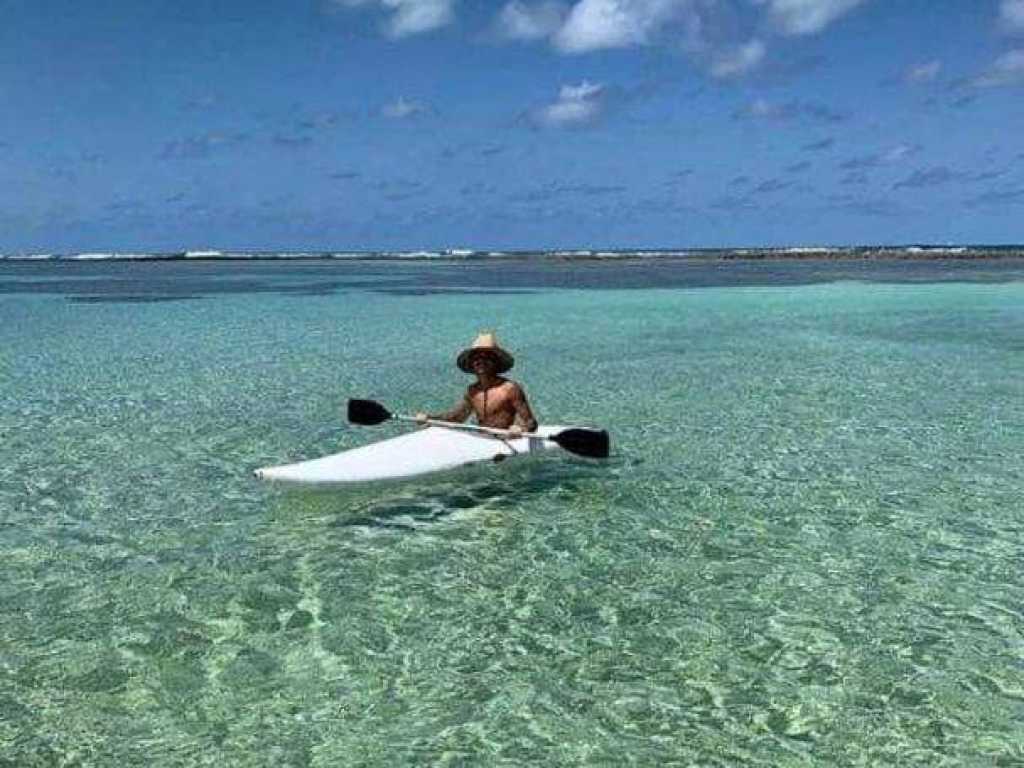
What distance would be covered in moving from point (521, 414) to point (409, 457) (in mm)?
1574

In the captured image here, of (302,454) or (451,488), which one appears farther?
(302,454)

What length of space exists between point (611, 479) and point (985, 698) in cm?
570

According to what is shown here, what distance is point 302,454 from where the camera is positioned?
1321 centimetres

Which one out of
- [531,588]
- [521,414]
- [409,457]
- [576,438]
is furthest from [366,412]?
[531,588]

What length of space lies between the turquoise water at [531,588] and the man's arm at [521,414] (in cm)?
62

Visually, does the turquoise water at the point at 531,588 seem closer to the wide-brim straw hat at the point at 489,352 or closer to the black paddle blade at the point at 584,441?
the black paddle blade at the point at 584,441

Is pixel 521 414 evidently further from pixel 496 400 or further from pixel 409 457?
pixel 409 457

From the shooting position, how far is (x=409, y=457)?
1072 centimetres

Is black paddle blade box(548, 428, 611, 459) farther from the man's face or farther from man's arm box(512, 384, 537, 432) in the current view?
the man's face

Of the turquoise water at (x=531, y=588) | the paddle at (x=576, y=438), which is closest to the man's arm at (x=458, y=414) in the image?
the paddle at (x=576, y=438)

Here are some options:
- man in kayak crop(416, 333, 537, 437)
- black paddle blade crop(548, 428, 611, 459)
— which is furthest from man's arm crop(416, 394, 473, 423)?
black paddle blade crop(548, 428, 611, 459)

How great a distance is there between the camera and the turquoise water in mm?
5793

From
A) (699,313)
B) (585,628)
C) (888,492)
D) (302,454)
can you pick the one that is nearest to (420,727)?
(585,628)

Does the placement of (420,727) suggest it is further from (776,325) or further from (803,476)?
(776,325)
